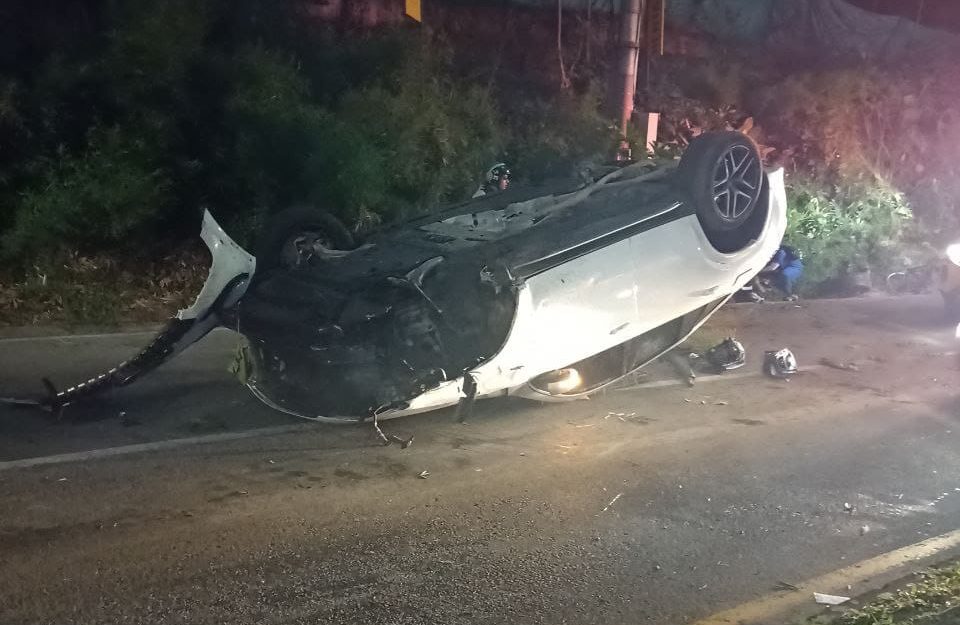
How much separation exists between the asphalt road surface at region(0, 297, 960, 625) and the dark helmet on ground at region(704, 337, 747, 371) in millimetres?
565

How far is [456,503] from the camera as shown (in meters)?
4.72

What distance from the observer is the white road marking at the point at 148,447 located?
16.0ft

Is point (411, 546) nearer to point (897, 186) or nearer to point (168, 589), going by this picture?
point (168, 589)

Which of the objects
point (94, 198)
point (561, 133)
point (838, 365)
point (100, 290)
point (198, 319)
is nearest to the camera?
point (198, 319)

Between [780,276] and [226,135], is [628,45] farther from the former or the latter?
[226,135]

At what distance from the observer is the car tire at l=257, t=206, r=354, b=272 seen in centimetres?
625

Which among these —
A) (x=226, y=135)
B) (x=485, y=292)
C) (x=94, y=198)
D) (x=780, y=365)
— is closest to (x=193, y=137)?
(x=226, y=135)

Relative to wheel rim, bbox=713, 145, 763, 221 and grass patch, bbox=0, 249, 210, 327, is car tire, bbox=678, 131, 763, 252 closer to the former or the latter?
wheel rim, bbox=713, 145, 763, 221

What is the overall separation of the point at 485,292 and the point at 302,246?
5.85 feet

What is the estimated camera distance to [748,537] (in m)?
4.55

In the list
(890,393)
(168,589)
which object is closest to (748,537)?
(168,589)

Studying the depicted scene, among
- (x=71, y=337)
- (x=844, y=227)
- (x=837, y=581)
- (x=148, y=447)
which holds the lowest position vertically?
(x=71, y=337)

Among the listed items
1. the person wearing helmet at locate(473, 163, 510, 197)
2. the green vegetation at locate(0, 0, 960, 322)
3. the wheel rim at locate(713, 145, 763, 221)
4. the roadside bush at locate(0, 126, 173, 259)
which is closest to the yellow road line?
the wheel rim at locate(713, 145, 763, 221)

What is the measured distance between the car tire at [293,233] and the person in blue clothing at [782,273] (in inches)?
262
